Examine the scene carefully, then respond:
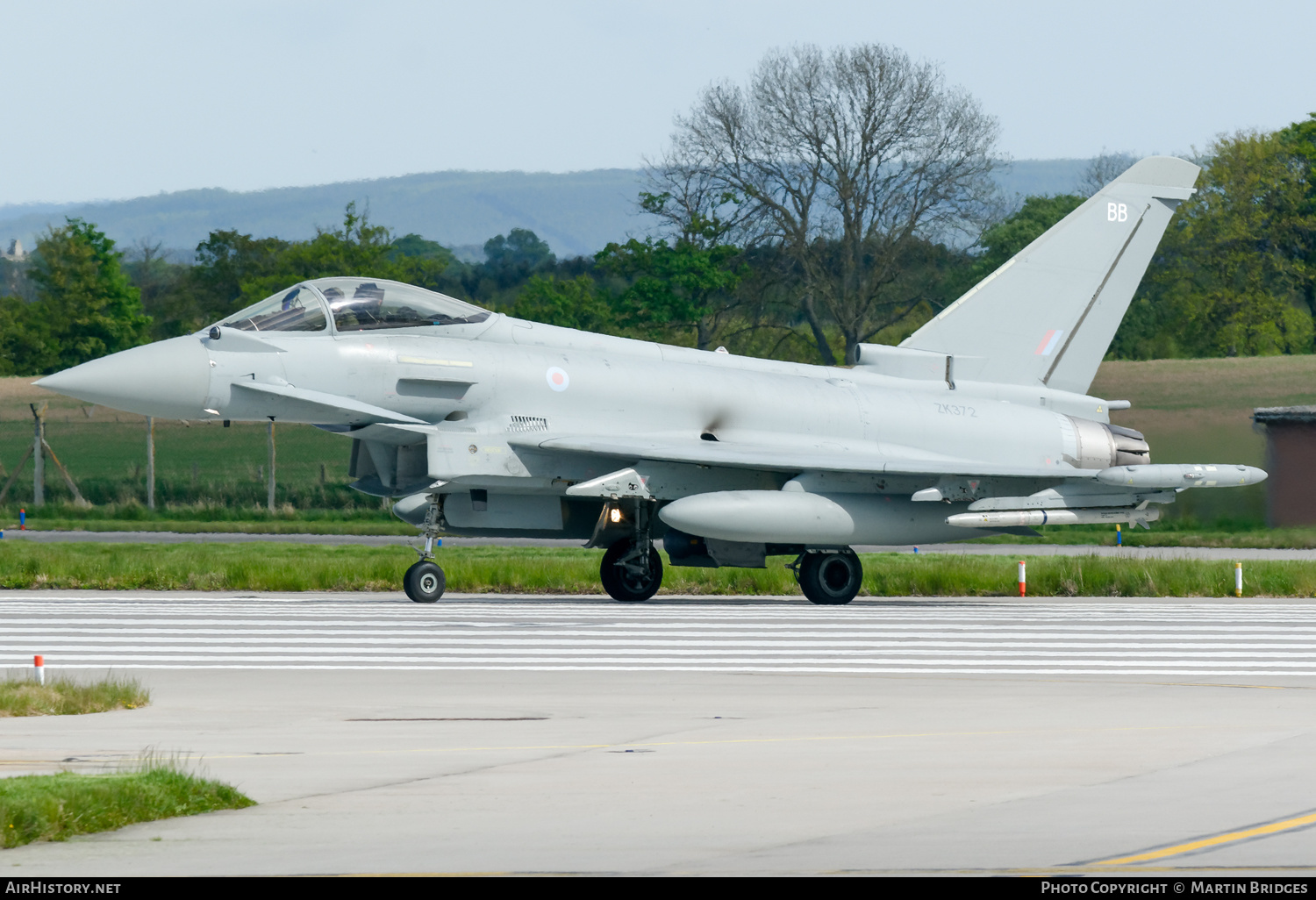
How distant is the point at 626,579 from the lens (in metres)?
21.1

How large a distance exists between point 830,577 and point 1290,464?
65.8 ft

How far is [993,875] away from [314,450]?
131ft

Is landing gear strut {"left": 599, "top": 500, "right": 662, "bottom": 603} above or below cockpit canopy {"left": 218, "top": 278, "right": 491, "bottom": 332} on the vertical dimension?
below

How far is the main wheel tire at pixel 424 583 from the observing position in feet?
64.6

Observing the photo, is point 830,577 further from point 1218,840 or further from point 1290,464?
point 1290,464

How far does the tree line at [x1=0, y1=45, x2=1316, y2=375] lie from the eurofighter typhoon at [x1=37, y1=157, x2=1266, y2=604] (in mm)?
35562

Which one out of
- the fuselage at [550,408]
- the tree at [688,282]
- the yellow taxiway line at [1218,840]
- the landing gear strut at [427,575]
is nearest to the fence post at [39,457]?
the fuselage at [550,408]

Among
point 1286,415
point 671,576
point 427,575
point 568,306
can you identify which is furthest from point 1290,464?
point 568,306

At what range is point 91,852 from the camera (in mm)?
6176

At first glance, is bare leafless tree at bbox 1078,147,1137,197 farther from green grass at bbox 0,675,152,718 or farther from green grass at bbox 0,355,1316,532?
green grass at bbox 0,675,152,718

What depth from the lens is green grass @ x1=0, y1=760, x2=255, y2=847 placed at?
6.40 metres

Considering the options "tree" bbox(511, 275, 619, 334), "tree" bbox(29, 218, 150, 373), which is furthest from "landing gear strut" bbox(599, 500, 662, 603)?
"tree" bbox(29, 218, 150, 373)

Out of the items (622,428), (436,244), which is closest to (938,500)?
(622,428)
